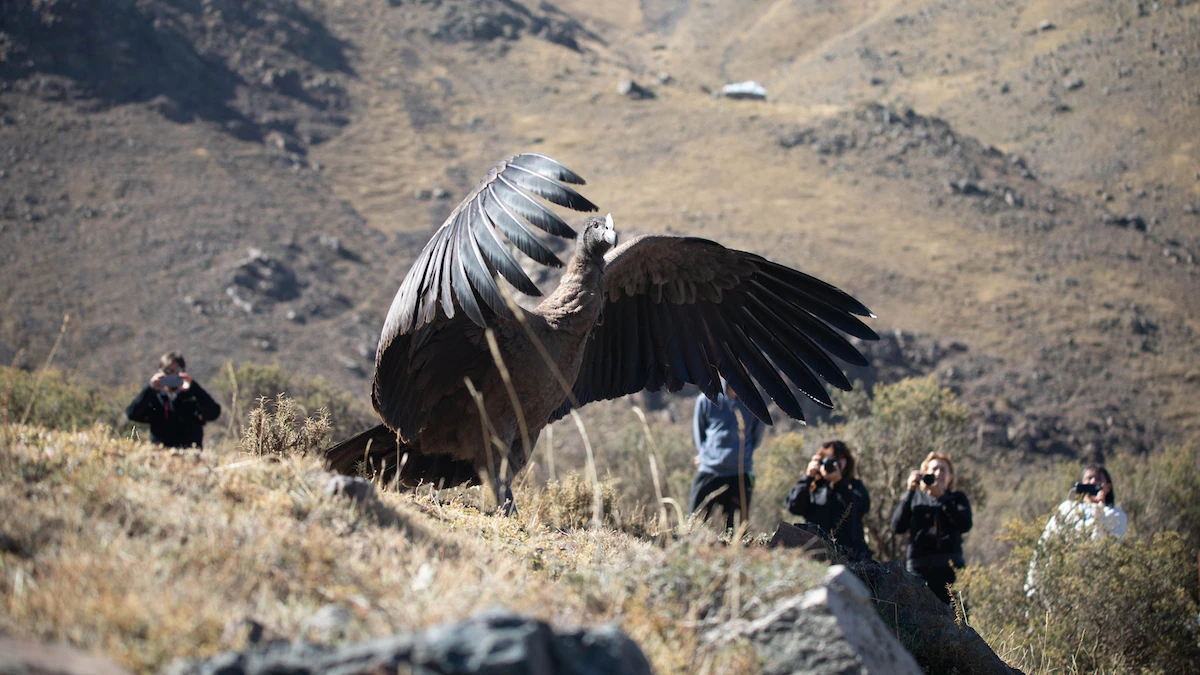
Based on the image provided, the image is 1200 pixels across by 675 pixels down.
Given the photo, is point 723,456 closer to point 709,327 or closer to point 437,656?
point 709,327

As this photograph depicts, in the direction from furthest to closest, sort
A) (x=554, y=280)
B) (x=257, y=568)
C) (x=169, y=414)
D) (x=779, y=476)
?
(x=554, y=280) → (x=779, y=476) → (x=169, y=414) → (x=257, y=568)

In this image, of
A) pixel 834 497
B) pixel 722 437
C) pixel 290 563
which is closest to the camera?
pixel 290 563

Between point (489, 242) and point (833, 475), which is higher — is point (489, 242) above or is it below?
above

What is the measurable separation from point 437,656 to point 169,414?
228 inches

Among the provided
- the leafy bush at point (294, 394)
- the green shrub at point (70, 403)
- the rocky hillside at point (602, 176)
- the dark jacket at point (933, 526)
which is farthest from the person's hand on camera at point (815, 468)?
the rocky hillside at point (602, 176)

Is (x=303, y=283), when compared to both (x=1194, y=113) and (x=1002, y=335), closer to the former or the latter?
(x=1002, y=335)

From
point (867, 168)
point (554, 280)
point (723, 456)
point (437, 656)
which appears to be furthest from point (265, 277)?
point (437, 656)

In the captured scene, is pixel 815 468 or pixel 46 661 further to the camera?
pixel 815 468

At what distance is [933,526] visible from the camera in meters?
6.83

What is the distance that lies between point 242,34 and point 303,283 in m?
21.7

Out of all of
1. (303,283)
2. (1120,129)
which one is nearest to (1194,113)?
(1120,129)

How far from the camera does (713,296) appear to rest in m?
6.68

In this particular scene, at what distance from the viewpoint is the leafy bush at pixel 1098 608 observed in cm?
760

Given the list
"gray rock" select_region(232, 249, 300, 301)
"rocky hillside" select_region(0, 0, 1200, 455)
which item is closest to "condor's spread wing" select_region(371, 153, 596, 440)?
"rocky hillside" select_region(0, 0, 1200, 455)
